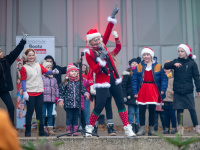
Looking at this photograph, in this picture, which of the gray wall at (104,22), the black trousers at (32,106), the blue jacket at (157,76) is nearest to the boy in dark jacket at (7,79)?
the black trousers at (32,106)

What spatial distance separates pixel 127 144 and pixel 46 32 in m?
7.19

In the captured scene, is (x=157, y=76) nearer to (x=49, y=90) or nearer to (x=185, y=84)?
(x=185, y=84)

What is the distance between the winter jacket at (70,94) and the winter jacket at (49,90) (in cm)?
45

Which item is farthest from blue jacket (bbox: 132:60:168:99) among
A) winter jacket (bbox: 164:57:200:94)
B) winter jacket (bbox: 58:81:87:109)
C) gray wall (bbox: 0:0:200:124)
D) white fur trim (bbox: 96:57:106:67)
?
gray wall (bbox: 0:0:200:124)

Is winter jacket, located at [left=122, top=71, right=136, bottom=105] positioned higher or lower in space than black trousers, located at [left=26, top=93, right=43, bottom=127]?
higher

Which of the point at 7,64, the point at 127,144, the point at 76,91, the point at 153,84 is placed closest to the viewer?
the point at 127,144

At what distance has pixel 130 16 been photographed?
39.8 ft

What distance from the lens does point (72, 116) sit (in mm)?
7613

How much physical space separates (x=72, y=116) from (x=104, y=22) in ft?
17.7

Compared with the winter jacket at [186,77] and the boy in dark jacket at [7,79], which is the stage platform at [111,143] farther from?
the winter jacket at [186,77]

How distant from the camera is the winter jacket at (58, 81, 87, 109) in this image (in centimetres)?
747

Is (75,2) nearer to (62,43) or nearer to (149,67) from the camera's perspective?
(62,43)

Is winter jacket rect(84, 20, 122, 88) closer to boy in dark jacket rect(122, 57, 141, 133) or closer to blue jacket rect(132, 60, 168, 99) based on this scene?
blue jacket rect(132, 60, 168, 99)

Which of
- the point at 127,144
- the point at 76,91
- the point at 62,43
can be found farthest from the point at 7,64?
the point at 62,43
